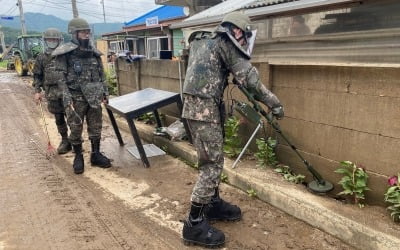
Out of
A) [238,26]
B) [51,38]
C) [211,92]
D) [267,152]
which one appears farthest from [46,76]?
[238,26]

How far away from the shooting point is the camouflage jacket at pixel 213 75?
2.75m

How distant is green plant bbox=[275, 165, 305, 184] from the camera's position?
3809 mm

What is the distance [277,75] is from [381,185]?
5.39ft

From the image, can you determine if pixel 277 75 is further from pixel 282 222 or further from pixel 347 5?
pixel 282 222

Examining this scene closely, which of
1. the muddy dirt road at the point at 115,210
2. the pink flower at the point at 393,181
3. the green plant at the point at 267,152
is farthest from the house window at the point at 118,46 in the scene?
the pink flower at the point at 393,181

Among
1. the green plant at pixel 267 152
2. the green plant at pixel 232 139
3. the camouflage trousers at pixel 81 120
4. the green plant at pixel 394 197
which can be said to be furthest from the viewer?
the camouflage trousers at pixel 81 120

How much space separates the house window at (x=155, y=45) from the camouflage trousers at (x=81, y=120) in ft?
35.6

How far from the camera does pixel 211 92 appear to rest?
283 centimetres

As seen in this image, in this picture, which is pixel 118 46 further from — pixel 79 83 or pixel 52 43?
pixel 79 83

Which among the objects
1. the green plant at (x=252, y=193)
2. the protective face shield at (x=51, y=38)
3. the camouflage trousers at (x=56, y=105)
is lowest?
the green plant at (x=252, y=193)

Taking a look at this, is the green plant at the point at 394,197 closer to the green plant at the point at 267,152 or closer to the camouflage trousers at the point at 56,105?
the green plant at the point at 267,152

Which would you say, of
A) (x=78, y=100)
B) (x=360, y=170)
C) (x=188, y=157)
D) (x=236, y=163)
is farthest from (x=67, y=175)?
(x=360, y=170)

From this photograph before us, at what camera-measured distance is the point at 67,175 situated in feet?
15.2

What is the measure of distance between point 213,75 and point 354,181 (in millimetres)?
1641
